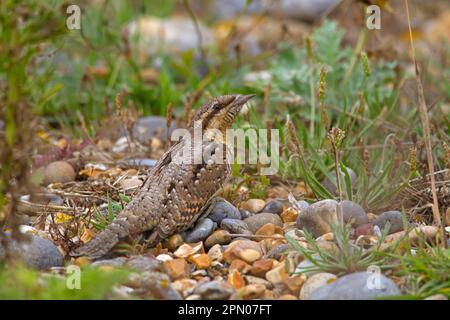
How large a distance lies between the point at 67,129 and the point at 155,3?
275 centimetres

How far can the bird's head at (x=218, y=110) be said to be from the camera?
14.8 ft

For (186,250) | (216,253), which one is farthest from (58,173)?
(216,253)

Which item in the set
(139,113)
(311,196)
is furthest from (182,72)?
(311,196)

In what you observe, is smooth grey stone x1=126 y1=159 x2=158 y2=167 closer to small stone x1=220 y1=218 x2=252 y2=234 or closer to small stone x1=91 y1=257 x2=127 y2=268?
small stone x1=220 y1=218 x2=252 y2=234

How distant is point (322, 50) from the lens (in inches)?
251

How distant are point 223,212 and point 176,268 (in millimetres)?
685

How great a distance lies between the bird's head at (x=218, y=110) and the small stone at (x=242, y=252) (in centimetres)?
86

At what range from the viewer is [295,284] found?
362cm

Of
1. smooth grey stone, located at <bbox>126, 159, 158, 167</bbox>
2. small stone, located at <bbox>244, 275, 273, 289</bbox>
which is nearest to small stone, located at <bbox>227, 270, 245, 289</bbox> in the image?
small stone, located at <bbox>244, 275, 273, 289</bbox>

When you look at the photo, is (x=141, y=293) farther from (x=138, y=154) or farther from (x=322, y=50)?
(x=322, y=50)

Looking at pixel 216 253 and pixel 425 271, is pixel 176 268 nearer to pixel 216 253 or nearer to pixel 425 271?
pixel 216 253

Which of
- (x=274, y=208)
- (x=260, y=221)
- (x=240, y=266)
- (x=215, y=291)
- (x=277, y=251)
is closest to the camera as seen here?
(x=215, y=291)

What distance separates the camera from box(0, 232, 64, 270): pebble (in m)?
3.65

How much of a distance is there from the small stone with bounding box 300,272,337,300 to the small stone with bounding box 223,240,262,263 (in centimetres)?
41
